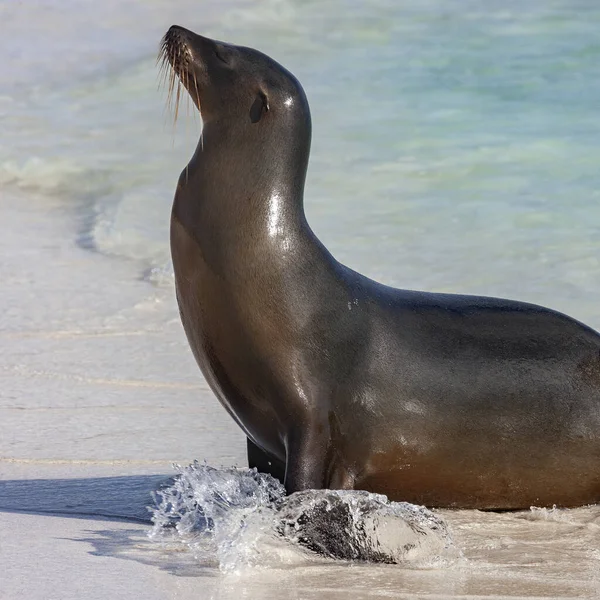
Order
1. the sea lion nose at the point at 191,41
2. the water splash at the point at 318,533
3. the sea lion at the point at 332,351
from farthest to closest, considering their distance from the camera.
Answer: the sea lion nose at the point at 191,41 → the sea lion at the point at 332,351 → the water splash at the point at 318,533

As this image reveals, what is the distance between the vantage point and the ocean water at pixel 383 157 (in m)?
4.98

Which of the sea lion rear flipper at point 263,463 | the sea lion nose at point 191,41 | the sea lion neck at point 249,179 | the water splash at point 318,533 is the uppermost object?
the sea lion nose at point 191,41

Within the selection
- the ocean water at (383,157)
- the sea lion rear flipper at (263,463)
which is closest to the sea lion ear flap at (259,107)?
the sea lion rear flipper at (263,463)

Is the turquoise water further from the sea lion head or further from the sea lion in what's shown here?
the sea lion

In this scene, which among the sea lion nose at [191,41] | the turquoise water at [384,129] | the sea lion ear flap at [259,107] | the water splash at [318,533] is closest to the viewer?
the water splash at [318,533]

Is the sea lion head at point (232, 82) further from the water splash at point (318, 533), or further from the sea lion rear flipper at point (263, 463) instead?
the water splash at point (318, 533)

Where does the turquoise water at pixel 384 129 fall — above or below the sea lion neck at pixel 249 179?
above

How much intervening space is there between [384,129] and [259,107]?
9919mm

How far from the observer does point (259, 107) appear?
193 inches

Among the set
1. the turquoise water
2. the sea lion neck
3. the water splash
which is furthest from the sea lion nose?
the turquoise water

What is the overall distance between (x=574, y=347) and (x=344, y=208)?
21.4 feet

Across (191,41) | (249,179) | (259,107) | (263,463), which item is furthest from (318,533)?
(191,41)

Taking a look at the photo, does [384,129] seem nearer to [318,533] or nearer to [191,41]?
[191,41]

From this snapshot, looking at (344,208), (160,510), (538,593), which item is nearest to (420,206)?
(344,208)
